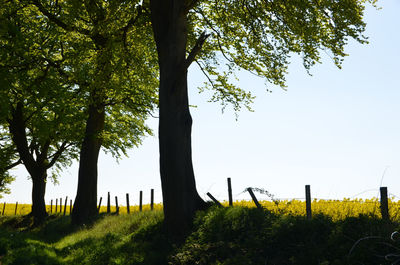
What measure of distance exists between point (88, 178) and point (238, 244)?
1354 cm

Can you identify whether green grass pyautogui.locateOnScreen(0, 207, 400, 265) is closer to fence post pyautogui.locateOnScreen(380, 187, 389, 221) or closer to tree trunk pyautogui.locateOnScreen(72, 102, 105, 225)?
fence post pyautogui.locateOnScreen(380, 187, 389, 221)

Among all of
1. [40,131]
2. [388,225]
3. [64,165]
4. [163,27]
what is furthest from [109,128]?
[388,225]

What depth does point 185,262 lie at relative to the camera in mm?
9227

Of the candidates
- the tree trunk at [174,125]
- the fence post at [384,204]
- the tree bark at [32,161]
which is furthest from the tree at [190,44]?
the tree bark at [32,161]

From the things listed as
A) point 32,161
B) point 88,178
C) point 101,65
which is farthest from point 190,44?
point 32,161

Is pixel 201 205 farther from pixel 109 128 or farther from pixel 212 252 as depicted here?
pixel 109 128

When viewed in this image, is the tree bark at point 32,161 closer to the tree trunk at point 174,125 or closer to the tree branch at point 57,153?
the tree branch at point 57,153

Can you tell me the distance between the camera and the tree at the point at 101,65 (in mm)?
16703

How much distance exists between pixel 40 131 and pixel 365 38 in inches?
626

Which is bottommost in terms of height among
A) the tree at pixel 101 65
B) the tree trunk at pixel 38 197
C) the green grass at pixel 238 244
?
the green grass at pixel 238 244

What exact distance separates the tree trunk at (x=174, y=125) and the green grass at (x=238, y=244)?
68cm

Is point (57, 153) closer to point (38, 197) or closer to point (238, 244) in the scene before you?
point (38, 197)

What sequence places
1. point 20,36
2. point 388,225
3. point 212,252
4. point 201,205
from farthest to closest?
1. point 20,36
2. point 201,205
3. point 212,252
4. point 388,225

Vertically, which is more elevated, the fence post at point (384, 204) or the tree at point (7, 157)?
the tree at point (7, 157)
